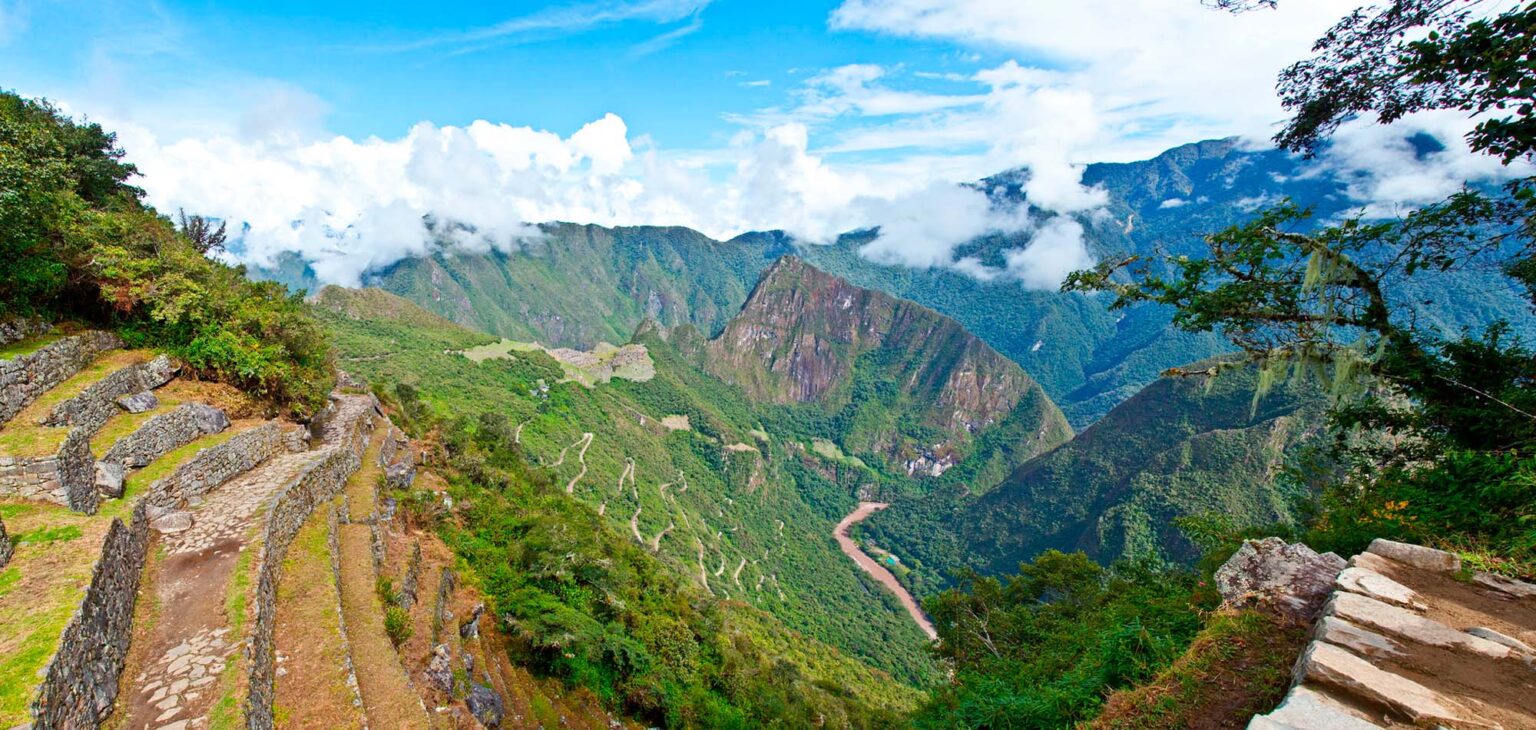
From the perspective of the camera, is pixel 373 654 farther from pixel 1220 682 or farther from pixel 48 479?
pixel 1220 682

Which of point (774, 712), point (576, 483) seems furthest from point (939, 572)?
point (774, 712)

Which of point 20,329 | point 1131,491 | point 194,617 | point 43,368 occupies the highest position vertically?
point 20,329

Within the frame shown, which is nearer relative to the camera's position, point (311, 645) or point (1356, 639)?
point (1356, 639)

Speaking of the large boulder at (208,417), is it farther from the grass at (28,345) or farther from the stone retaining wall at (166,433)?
the grass at (28,345)

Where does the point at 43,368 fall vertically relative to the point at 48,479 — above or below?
above

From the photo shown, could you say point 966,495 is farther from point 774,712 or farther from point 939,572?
point 774,712

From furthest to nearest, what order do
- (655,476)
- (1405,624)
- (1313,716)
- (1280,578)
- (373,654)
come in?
(655,476)
(373,654)
(1280,578)
(1405,624)
(1313,716)

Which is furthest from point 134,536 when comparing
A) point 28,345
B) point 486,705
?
point 486,705

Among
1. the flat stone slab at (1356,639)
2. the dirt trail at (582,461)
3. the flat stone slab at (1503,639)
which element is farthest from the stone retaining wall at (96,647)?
the dirt trail at (582,461)
